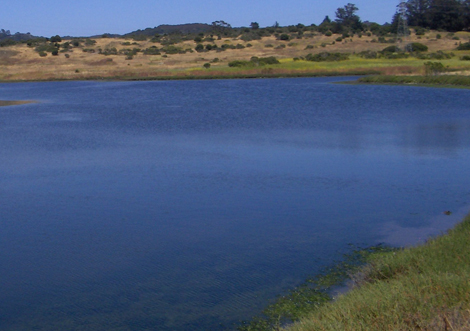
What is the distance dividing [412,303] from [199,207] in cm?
584

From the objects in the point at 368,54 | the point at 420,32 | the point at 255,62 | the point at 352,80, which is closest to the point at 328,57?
the point at 368,54

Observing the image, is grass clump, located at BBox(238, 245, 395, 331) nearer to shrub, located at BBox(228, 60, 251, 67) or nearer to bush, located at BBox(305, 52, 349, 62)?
shrub, located at BBox(228, 60, 251, 67)

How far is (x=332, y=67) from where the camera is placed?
45.4 m

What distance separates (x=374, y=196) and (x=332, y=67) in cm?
3628

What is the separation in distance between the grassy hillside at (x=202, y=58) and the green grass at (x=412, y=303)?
32.4m

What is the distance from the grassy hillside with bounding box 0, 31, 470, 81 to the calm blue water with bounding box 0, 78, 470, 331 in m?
23.2

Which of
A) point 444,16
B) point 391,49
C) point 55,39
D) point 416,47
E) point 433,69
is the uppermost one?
point 444,16

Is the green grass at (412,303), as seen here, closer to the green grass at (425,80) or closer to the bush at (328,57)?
the green grass at (425,80)

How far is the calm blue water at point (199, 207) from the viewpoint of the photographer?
6.76 m

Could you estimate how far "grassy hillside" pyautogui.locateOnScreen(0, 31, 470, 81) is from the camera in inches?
1755

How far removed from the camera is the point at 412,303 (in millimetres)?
4453

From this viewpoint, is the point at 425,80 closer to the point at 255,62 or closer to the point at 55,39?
the point at 255,62

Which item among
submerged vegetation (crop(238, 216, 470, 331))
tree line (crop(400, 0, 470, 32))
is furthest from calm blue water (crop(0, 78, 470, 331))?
tree line (crop(400, 0, 470, 32))

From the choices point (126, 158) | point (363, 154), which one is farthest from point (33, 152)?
point (363, 154)
